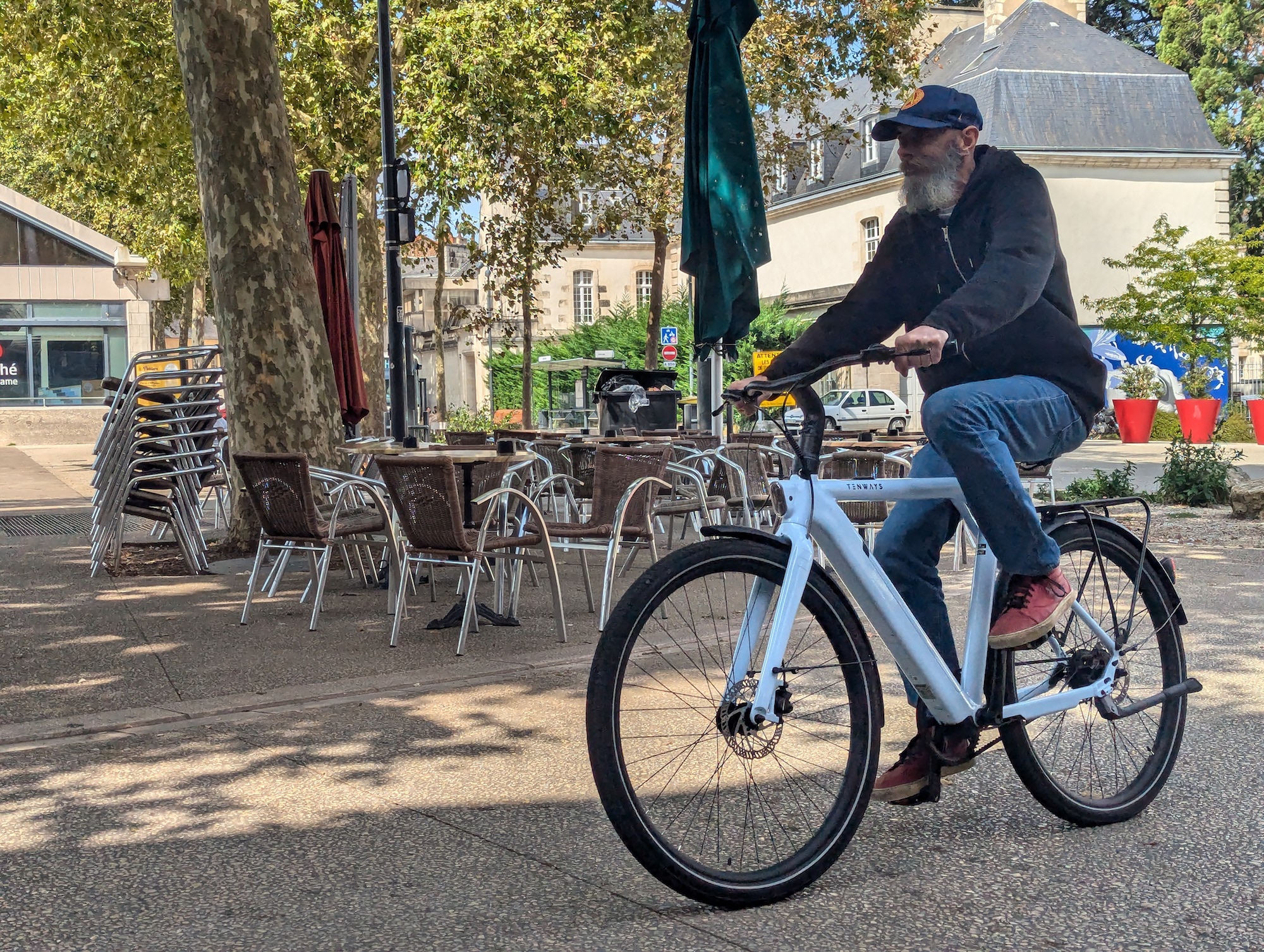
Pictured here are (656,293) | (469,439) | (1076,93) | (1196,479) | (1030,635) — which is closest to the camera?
(1030,635)

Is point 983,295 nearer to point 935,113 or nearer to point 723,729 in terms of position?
point 935,113

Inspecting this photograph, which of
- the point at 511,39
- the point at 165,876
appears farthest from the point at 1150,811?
the point at 511,39

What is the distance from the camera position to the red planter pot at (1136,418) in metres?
31.3

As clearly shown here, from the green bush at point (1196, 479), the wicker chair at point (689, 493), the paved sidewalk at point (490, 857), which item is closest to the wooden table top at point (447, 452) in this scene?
the wicker chair at point (689, 493)

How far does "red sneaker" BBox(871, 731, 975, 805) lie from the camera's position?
3.54 meters

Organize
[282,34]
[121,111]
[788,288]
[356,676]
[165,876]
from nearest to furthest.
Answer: [165,876] < [356,676] < [282,34] < [121,111] < [788,288]

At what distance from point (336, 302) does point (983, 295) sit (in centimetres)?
829

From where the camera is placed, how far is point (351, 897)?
10.6ft

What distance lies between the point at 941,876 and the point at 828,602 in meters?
0.72

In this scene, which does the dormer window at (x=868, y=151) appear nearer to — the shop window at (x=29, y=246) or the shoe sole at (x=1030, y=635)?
the shop window at (x=29, y=246)

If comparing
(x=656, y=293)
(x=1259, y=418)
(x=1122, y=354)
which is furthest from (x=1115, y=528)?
(x=1122, y=354)

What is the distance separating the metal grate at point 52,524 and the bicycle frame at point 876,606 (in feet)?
33.3

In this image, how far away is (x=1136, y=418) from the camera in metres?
31.4

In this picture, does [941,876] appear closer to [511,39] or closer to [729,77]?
[729,77]
